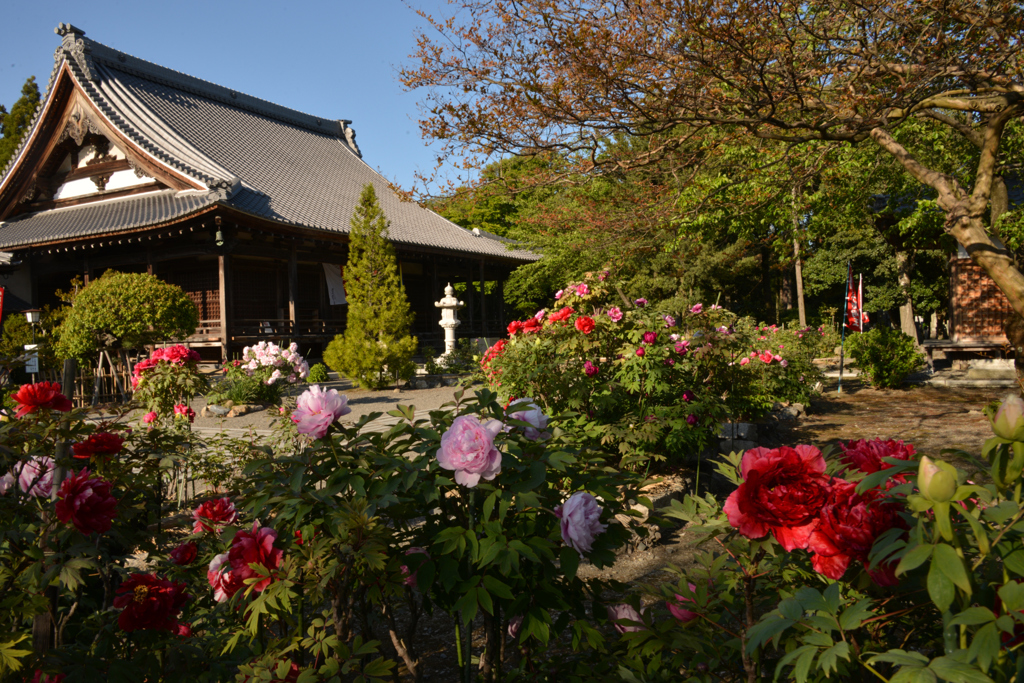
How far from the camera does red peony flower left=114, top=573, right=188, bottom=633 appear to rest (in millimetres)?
1512

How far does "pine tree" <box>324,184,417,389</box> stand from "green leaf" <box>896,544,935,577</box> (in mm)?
11840

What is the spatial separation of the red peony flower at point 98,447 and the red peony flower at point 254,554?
62 cm

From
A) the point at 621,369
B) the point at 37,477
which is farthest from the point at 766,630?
the point at 621,369

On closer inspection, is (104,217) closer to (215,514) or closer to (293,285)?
(293,285)

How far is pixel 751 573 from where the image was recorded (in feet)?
4.14

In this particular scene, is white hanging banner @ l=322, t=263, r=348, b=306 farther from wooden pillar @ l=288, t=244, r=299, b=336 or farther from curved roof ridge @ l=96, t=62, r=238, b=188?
curved roof ridge @ l=96, t=62, r=238, b=188

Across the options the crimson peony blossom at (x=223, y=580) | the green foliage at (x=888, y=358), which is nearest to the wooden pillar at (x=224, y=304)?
the green foliage at (x=888, y=358)

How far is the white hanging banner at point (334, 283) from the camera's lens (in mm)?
17453

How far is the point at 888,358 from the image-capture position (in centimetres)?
1195

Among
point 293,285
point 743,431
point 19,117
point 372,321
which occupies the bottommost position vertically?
point 743,431

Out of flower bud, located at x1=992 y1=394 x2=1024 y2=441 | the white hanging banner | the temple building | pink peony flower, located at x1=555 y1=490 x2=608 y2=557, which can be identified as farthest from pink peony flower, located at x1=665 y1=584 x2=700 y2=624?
the white hanging banner

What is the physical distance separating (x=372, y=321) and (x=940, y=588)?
1215 centimetres

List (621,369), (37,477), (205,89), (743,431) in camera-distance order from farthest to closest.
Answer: (205,89)
(743,431)
(621,369)
(37,477)

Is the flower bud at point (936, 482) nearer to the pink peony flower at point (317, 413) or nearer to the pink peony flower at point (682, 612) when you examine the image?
the pink peony flower at point (682, 612)
